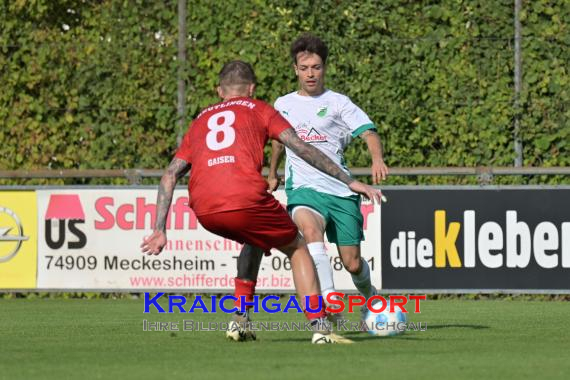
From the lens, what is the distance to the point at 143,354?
8.02 meters

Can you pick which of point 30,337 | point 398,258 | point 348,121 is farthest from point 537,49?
point 30,337

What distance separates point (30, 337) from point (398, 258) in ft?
18.0

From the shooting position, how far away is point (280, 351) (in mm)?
8039

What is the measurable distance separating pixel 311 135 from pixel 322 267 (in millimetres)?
1026

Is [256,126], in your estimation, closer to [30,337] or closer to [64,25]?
[30,337]

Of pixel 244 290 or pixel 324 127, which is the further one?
pixel 324 127

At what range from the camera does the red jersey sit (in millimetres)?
8164

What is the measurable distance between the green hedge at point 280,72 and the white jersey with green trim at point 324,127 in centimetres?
625

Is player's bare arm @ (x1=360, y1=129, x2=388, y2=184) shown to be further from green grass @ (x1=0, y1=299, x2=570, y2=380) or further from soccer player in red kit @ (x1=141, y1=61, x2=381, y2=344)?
green grass @ (x1=0, y1=299, x2=570, y2=380)

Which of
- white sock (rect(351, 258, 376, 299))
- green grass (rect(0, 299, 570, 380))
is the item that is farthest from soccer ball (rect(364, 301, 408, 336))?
white sock (rect(351, 258, 376, 299))

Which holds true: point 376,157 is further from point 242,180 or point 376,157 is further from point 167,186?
point 167,186

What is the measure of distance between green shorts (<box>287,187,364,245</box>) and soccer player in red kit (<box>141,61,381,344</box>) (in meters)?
1.32

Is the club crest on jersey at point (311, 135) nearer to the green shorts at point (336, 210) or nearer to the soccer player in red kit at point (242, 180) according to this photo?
the green shorts at point (336, 210)

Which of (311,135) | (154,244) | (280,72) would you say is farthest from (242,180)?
(280,72)
